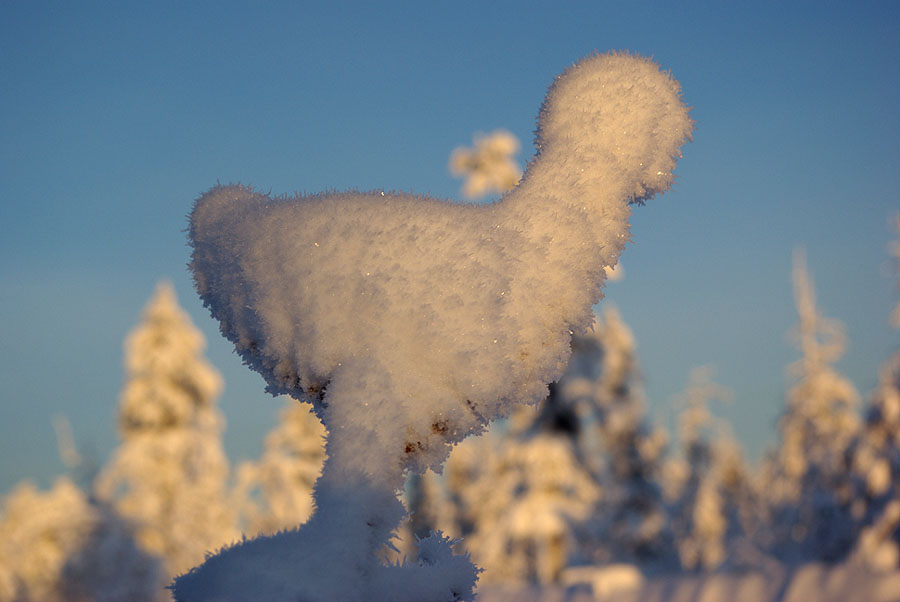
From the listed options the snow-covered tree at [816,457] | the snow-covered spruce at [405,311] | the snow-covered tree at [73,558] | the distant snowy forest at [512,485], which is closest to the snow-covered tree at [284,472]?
the distant snowy forest at [512,485]

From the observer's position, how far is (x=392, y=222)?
219 cm

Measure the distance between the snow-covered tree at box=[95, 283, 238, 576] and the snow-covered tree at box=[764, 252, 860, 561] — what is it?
1449 cm

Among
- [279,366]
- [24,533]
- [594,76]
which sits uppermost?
[24,533]

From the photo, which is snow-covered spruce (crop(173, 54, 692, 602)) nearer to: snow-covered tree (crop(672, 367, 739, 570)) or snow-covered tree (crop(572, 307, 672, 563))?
snow-covered tree (crop(572, 307, 672, 563))

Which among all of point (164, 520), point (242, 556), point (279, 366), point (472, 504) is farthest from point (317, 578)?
point (472, 504)

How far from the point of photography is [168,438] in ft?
63.9

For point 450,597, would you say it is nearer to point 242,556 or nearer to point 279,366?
point 242,556

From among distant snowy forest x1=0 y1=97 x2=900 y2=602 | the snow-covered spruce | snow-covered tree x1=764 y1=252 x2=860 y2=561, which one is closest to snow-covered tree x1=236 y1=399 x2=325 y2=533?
distant snowy forest x1=0 y1=97 x2=900 y2=602

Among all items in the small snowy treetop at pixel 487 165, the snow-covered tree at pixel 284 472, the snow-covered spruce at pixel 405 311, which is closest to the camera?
the snow-covered spruce at pixel 405 311

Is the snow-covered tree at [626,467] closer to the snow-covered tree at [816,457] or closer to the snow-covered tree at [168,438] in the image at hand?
the snow-covered tree at [816,457]

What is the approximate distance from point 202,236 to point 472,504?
24823 millimetres

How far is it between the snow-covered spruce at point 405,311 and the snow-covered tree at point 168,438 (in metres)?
18.3

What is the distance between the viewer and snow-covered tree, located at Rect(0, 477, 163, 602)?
1552 centimetres

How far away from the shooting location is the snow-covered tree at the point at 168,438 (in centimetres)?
1916
